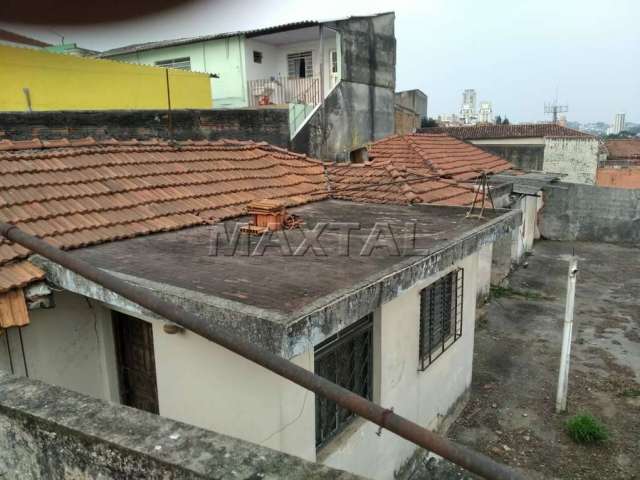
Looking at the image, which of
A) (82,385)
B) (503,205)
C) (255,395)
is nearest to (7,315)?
(82,385)

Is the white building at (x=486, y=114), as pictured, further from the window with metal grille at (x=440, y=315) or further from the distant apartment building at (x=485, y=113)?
the window with metal grille at (x=440, y=315)

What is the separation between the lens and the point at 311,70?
19.4 meters

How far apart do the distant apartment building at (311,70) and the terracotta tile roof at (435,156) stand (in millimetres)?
2167

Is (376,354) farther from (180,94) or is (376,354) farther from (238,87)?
(238,87)

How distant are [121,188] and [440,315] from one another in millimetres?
4332

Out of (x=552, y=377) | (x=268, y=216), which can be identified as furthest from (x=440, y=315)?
(x=552, y=377)

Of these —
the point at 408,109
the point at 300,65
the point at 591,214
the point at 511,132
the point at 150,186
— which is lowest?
the point at 591,214

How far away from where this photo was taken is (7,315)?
3.85 m

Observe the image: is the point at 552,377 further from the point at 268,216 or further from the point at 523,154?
the point at 523,154

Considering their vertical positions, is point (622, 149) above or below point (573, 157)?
below

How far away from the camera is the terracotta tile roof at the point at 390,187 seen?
26.1ft

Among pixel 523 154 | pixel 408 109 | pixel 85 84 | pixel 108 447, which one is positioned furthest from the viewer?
pixel 523 154

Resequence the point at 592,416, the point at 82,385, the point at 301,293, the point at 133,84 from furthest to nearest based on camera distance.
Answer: the point at 133,84
the point at 592,416
the point at 82,385
the point at 301,293

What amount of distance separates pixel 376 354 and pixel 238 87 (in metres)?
16.9
